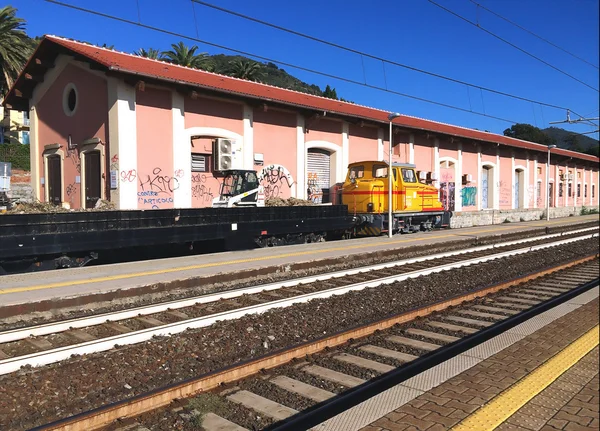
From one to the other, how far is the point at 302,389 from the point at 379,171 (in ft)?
53.1

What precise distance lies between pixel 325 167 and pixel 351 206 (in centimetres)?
436

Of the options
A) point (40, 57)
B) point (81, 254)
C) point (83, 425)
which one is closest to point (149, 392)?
point (83, 425)

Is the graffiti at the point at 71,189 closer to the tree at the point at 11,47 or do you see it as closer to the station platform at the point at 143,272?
the station platform at the point at 143,272

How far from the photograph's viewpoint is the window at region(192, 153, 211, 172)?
60.7 feet

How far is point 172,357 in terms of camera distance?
553cm

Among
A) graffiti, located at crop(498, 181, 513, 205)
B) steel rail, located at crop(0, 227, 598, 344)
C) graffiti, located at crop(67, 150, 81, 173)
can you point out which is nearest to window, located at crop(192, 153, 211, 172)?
graffiti, located at crop(67, 150, 81, 173)

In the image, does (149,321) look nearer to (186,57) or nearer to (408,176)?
(408,176)

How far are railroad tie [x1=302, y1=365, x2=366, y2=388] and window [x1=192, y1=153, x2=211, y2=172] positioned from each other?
14164 mm

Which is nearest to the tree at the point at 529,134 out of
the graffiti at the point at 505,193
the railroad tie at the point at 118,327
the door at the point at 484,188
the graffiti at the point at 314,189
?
the graffiti at the point at 505,193

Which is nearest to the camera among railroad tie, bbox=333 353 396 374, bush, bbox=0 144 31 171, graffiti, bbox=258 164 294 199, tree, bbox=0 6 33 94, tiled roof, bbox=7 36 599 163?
railroad tie, bbox=333 353 396 374

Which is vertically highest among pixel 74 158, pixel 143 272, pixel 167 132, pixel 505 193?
pixel 167 132

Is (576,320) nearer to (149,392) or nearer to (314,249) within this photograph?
(149,392)

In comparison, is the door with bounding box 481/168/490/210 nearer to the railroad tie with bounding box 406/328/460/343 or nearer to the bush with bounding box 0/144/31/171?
the railroad tie with bounding box 406/328/460/343

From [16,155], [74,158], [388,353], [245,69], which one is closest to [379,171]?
[74,158]
